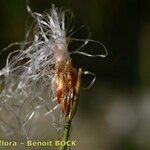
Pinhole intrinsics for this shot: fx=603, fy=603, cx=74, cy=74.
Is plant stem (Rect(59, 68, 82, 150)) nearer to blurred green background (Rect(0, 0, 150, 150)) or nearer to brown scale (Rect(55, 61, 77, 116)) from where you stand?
brown scale (Rect(55, 61, 77, 116))

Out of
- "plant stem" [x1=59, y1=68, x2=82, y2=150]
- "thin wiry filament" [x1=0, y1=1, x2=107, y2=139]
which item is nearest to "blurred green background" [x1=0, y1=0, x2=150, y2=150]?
"thin wiry filament" [x1=0, y1=1, x2=107, y2=139]

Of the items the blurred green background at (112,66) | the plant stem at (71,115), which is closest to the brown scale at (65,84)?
the plant stem at (71,115)

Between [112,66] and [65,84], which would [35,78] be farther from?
[112,66]

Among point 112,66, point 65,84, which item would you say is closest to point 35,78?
point 65,84

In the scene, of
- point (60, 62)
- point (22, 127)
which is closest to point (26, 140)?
point (22, 127)

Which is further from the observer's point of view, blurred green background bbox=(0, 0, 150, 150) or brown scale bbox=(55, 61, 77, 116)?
blurred green background bbox=(0, 0, 150, 150)
